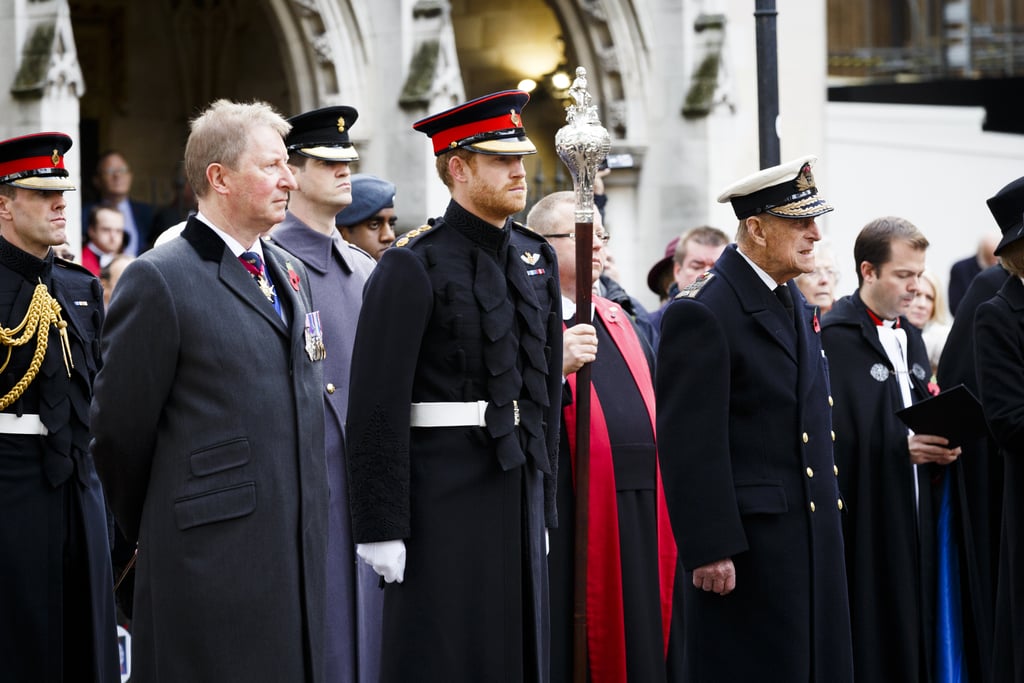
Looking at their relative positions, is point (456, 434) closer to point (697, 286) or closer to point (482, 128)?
point (482, 128)

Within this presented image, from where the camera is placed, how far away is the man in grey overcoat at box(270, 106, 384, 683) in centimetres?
602

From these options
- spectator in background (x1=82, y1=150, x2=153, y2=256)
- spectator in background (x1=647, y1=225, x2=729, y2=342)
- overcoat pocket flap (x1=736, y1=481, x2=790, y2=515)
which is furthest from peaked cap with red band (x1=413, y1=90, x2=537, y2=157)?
spectator in background (x1=82, y1=150, x2=153, y2=256)

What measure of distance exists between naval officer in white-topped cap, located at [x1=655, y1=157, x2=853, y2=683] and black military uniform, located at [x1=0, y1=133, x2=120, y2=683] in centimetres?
209

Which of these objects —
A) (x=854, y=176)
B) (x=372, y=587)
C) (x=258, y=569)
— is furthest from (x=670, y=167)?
(x=258, y=569)

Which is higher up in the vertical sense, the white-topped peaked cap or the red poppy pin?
the white-topped peaked cap

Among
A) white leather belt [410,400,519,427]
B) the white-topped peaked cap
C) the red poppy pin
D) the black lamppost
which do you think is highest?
the black lamppost

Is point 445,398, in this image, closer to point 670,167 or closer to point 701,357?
point 701,357

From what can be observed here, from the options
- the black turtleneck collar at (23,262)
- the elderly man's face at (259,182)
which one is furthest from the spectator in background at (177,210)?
the elderly man's face at (259,182)

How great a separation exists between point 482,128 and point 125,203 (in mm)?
8313

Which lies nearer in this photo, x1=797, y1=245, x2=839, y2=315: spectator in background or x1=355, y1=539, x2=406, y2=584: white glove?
x1=355, y1=539, x2=406, y2=584: white glove

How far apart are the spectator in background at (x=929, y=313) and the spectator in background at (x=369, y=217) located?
438cm

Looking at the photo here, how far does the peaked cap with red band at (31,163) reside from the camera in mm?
6223

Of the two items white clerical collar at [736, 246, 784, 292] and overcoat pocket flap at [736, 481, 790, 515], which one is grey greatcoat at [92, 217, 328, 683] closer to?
overcoat pocket flap at [736, 481, 790, 515]

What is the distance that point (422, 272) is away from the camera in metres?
5.17
